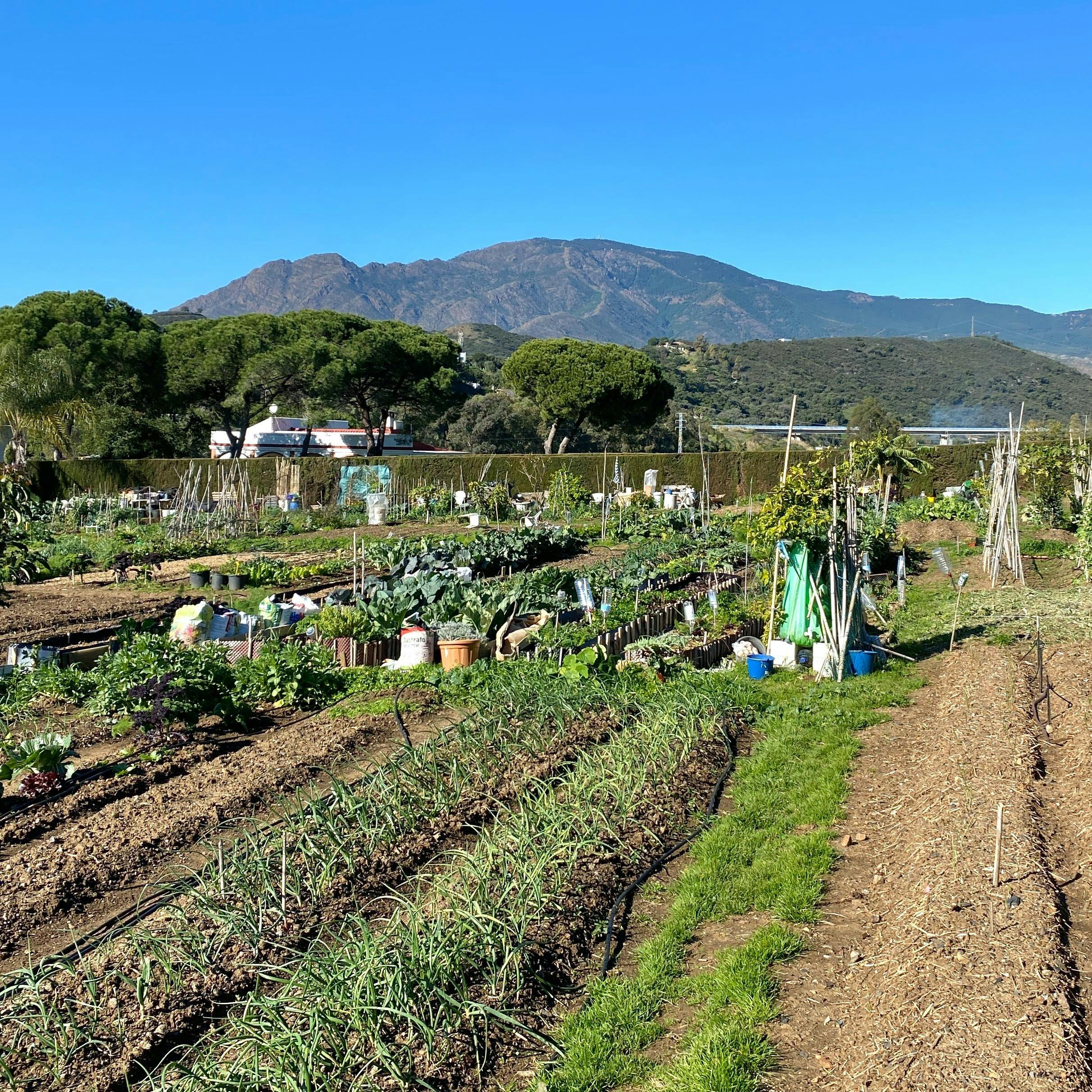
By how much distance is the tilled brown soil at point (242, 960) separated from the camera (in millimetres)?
3449

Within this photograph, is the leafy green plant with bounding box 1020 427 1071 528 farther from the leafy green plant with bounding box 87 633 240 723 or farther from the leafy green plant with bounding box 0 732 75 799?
the leafy green plant with bounding box 0 732 75 799

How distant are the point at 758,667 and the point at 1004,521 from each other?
7.47 metres

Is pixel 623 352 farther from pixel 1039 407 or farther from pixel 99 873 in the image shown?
pixel 1039 407

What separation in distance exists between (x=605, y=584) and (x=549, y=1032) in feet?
30.7

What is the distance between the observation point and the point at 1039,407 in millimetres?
87562

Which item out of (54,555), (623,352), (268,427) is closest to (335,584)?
(54,555)

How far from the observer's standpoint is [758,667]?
30.7 ft

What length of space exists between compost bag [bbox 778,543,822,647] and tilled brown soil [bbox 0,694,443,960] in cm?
472

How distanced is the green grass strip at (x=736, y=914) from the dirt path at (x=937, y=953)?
13 cm

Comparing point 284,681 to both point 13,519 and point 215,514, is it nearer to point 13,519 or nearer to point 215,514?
point 13,519

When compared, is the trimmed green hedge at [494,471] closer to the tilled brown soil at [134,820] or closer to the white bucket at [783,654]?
the white bucket at [783,654]

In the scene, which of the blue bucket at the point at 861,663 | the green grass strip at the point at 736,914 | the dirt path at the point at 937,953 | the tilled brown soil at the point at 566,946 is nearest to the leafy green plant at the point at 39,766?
the tilled brown soil at the point at 566,946

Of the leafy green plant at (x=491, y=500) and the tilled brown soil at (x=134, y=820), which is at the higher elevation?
the leafy green plant at (x=491, y=500)

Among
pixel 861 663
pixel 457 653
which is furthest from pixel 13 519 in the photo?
pixel 861 663
